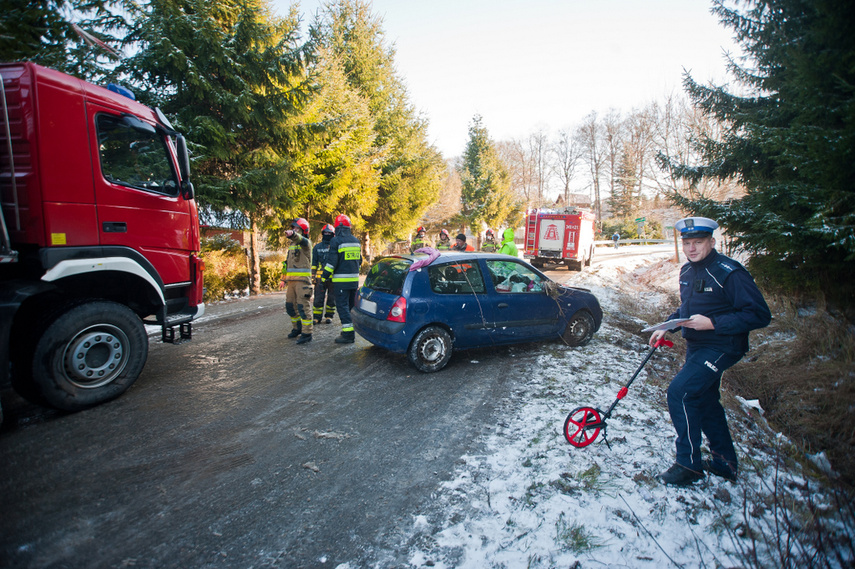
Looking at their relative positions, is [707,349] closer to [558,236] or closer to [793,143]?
[793,143]

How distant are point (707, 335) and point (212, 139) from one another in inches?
396

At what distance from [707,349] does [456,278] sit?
9.81 feet

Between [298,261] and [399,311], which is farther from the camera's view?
[298,261]

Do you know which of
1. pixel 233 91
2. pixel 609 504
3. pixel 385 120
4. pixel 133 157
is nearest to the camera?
pixel 609 504

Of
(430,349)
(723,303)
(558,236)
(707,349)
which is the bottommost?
(430,349)

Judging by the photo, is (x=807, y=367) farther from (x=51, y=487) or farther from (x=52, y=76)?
(x=52, y=76)

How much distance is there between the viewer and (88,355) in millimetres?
3900

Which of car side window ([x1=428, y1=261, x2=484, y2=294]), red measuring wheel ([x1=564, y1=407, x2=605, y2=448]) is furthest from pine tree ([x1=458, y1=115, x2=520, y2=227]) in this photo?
red measuring wheel ([x1=564, y1=407, x2=605, y2=448])

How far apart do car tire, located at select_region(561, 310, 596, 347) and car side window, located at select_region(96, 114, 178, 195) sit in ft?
18.8

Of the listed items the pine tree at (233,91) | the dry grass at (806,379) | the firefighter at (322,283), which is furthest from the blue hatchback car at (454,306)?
the pine tree at (233,91)

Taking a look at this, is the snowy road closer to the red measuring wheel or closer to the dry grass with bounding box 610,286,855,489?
the red measuring wheel

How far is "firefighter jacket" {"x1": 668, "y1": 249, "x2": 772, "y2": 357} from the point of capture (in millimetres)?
2807

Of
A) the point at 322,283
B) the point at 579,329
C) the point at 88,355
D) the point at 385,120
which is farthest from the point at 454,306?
the point at 385,120

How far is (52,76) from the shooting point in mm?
3732
